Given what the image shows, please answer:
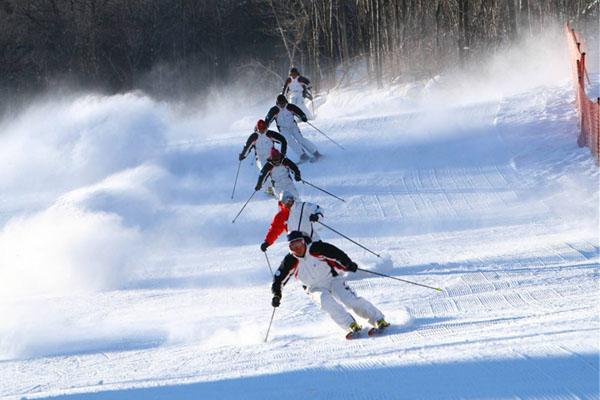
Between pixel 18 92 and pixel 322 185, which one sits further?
pixel 18 92

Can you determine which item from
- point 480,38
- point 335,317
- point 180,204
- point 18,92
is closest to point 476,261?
point 335,317

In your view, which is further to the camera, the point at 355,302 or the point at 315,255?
the point at 315,255

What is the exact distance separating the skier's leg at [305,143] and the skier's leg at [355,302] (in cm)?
1000

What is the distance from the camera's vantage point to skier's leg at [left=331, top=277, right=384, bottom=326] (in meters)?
8.20

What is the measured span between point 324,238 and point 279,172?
4.59 feet

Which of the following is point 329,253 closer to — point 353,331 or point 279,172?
point 353,331

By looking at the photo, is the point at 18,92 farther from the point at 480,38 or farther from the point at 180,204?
the point at 180,204

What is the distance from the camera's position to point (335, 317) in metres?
8.21

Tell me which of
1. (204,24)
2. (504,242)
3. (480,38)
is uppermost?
(204,24)

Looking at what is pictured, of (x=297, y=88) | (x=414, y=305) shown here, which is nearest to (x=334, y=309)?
(x=414, y=305)

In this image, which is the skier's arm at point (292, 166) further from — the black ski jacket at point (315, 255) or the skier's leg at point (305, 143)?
the black ski jacket at point (315, 255)

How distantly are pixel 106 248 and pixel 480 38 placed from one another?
83.2 feet

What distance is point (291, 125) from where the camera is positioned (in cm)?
1800

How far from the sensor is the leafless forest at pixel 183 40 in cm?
3909
